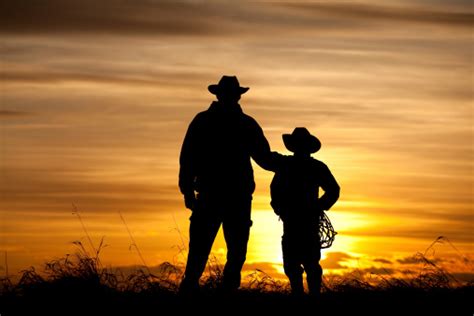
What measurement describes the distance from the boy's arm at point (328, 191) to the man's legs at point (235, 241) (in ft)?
4.13

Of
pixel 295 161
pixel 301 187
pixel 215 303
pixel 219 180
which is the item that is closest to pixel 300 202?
pixel 301 187

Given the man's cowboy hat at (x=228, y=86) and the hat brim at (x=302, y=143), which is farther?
the hat brim at (x=302, y=143)

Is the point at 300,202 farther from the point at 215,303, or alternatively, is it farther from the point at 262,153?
the point at 215,303

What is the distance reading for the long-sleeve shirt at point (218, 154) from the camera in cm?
1606

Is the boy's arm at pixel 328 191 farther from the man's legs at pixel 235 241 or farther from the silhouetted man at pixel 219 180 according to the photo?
the man's legs at pixel 235 241

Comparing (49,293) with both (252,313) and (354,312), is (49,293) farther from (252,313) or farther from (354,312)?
(354,312)

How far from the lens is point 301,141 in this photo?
16281 millimetres

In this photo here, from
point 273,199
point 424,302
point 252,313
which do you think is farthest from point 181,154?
point 424,302

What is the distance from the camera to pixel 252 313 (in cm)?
1552

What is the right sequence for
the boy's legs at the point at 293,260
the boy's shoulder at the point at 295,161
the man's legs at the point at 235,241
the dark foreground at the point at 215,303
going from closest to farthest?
the dark foreground at the point at 215,303
the man's legs at the point at 235,241
the boy's legs at the point at 293,260
the boy's shoulder at the point at 295,161

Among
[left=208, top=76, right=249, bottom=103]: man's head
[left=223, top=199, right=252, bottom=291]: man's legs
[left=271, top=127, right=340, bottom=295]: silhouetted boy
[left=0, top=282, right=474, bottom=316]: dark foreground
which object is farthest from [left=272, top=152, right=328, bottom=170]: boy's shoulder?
[left=0, top=282, right=474, bottom=316]: dark foreground

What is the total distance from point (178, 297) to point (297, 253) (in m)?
1.87

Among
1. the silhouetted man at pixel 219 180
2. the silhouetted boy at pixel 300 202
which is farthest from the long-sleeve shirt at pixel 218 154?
the silhouetted boy at pixel 300 202

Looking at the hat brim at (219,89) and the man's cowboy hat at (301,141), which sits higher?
the hat brim at (219,89)
